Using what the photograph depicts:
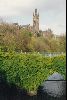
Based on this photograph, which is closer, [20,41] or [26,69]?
[26,69]

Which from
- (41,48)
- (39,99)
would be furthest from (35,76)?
(41,48)

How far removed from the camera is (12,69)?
1145cm

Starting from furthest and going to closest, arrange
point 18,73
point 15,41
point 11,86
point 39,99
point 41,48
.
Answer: point 41,48
point 15,41
point 18,73
point 11,86
point 39,99

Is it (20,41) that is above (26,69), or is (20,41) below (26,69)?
below

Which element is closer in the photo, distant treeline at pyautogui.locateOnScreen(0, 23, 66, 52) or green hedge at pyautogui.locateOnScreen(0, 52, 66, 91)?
green hedge at pyautogui.locateOnScreen(0, 52, 66, 91)

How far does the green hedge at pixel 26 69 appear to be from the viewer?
1142cm

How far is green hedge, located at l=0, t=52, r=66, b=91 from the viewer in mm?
11422

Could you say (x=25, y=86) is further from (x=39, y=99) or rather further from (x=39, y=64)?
(x=39, y=99)

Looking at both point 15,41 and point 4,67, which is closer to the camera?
point 4,67

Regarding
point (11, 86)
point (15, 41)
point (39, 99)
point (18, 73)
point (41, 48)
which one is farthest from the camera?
point (41, 48)

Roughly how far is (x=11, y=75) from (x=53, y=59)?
197 centimetres

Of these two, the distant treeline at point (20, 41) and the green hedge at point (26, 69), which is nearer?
the green hedge at point (26, 69)

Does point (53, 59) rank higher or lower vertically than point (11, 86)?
higher

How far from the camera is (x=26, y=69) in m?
11.7
